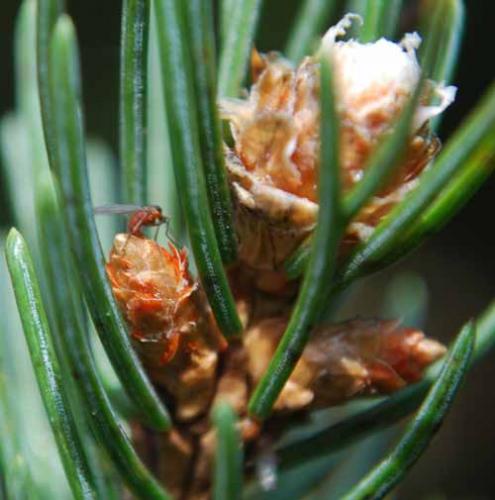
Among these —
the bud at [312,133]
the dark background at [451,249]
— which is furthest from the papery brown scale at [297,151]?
the dark background at [451,249]

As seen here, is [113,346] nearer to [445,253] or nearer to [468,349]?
[468,349]

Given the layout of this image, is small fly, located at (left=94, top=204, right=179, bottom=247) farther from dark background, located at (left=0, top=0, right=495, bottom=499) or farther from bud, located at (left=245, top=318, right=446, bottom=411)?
dark background, located at (left=0, top=0, right=495, bottom=499)

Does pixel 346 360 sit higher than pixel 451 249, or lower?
higher

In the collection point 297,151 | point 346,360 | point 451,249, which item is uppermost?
point 297,151

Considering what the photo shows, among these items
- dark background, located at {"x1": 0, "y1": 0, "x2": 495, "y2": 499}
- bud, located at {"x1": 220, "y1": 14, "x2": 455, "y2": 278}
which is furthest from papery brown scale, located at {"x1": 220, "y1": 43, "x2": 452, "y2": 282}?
dark background, located at {"x1": 0, "y1": 0, "x2": 495, "y2": 499}

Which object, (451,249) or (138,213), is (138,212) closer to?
(138,213)

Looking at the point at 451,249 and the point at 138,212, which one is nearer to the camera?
the point at 138,212

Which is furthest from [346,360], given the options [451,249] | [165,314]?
[451,249]
